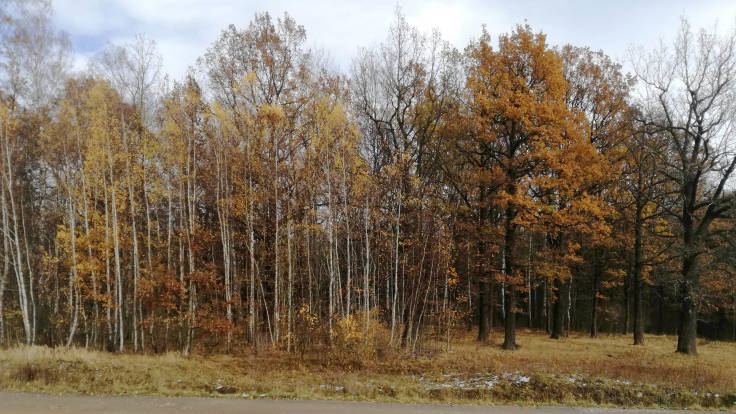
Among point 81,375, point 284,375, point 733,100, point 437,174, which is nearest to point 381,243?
point 437,174

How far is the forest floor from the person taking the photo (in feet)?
29.9

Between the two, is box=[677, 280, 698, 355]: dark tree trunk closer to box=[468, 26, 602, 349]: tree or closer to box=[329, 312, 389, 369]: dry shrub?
box=[468, 26, 602, 349]: tree

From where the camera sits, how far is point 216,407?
26.4 ft

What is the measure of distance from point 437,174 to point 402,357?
29.2 feet

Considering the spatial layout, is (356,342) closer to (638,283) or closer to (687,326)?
(687,326)

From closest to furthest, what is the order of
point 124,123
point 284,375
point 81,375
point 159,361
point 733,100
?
point 81,375 → point 284,375 → point 159,361 → point 733,100 → point 124,123

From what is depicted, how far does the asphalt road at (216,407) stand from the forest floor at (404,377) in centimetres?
46

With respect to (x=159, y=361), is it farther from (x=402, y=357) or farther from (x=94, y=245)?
(x=402, y=357)

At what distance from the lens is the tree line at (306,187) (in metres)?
16.0

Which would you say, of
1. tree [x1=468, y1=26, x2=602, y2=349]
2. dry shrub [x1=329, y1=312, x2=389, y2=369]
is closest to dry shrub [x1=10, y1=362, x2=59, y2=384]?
dry shrub [x1=329, y1=312, x2=389, y2=369]

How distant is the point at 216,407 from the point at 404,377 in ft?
16.2

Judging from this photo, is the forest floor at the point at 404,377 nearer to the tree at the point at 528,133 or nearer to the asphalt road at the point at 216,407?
the asphalt road at the point at 216,407

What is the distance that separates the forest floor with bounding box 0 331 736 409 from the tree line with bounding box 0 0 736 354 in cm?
184

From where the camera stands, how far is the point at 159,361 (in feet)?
43.9
